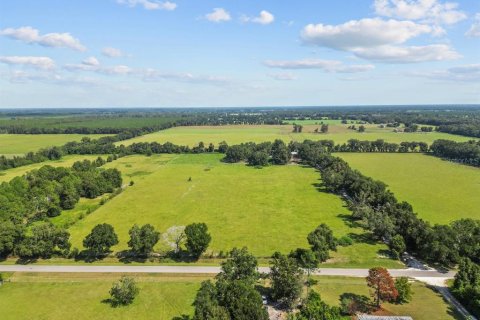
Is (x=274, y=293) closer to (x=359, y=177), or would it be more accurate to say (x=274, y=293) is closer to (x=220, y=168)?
(x=359, y=177)

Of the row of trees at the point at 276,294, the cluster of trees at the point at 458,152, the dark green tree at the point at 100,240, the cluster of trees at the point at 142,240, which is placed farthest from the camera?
the cluster of trees at the point at 458,152

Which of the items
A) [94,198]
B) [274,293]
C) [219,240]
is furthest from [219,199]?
[274,293]

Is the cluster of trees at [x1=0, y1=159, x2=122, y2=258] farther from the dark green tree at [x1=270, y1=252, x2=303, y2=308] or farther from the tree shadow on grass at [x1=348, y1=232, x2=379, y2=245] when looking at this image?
the tree shadow on grass at [x1=348, y1=232, x2=379, y2=245]

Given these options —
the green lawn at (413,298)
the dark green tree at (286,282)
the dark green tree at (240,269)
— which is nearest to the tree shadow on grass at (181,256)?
the dark green tree at (240,269)

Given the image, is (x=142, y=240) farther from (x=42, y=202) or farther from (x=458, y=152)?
(x=458, y=152)

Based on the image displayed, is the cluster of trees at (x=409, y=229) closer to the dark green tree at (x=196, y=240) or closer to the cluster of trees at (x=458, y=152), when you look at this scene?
the dark green tree at (x=196, y=240)
